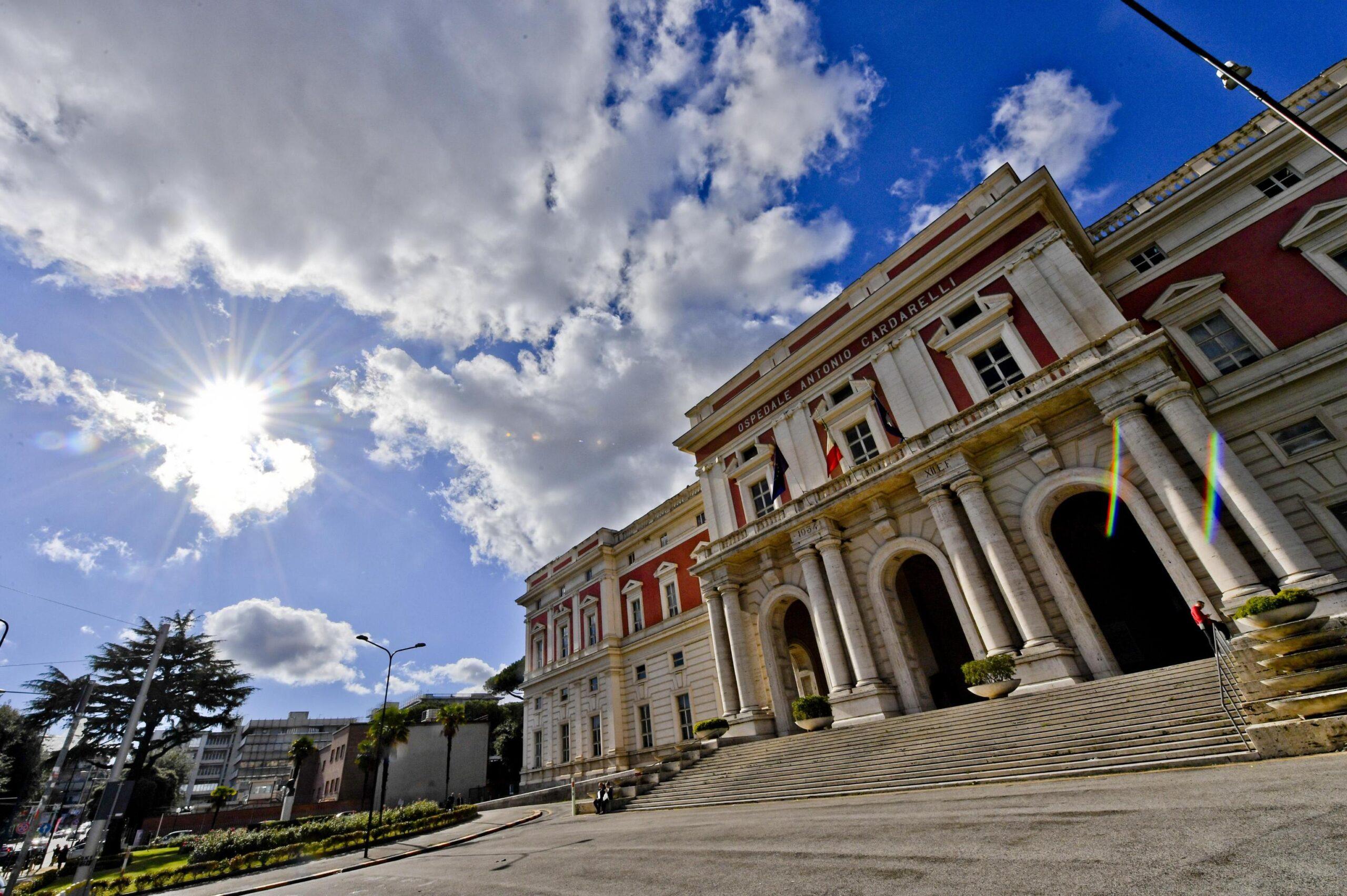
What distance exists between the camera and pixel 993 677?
A: 595 inches

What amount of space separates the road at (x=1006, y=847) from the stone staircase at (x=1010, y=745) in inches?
36.3

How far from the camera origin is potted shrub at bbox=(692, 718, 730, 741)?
896 inches

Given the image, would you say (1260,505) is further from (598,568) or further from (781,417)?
(598,568)

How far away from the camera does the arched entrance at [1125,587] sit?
17.6 metres

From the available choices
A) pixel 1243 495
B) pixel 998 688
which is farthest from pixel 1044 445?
pixel 998 688

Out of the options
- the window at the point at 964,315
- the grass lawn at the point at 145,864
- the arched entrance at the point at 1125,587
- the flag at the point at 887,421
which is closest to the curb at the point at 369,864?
the grass lawn at the point at 145,864

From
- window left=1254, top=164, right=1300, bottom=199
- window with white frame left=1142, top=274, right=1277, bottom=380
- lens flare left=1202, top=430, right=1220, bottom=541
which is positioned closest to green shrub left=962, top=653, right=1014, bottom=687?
lens flare left=1202, top=430, right=1220, bottom=541

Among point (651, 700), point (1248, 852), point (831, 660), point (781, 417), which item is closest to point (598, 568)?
point (651, 700)

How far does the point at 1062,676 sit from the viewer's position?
14.3 m

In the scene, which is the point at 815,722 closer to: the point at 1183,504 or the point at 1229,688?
the point at 1229,688

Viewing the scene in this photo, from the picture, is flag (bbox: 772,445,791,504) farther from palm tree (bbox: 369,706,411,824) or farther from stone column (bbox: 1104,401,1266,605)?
palm tree (bbox: 369,706,411,824)

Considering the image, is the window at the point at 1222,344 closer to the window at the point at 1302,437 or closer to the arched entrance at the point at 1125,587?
the window at the point at 1302,437

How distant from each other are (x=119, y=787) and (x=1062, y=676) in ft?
68.4

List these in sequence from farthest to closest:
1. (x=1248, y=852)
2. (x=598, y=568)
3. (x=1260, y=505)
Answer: (x=598, y=568)
(x=1260, y=505)
(x=1248, y=852)
